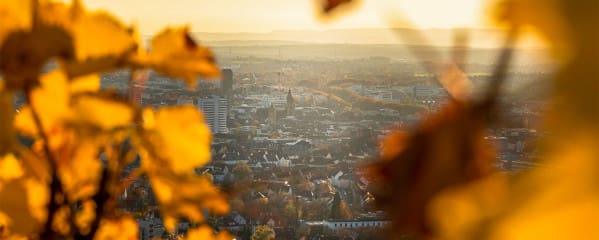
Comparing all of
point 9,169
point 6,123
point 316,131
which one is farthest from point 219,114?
point 6,123

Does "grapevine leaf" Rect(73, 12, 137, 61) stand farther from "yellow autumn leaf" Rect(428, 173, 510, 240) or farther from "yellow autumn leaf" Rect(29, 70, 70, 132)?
"yellow autumn leaf" Rect(428, 173, 510, 240)

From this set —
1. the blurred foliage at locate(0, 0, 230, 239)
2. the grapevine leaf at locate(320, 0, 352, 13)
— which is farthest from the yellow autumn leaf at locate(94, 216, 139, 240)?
the grapevine leaf at locate(320, 0, 352, 13)

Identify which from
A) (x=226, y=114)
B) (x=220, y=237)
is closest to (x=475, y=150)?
(x=220, y=237)

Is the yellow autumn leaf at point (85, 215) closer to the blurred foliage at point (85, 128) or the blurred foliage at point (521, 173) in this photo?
the blurred foliage at point (85, 128)

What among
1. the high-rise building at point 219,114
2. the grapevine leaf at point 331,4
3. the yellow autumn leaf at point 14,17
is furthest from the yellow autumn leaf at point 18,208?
the high-rise building at point 219,114

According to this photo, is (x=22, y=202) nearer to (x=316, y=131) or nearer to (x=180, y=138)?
(x=180, y=138)

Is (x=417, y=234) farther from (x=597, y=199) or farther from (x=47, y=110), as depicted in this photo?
(x=47, y=110)
